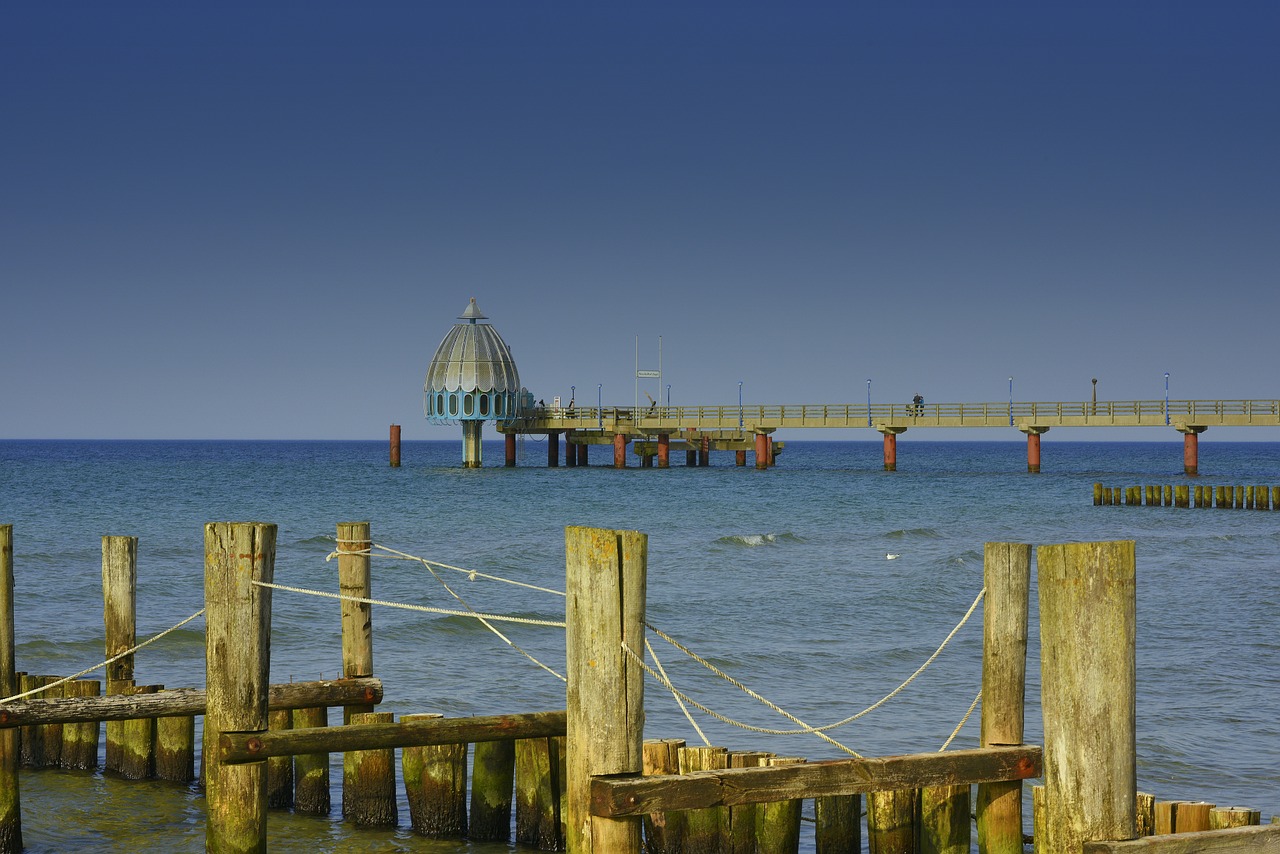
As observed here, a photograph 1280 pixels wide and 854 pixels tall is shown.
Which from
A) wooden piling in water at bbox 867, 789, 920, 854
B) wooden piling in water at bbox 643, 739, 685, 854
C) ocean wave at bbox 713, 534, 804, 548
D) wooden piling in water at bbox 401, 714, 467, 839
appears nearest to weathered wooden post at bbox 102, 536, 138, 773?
wooden piling in water at bbox 401, 714, 467, 839

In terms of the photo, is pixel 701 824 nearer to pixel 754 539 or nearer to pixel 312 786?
pixel 312 786

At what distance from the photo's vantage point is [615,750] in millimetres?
6027

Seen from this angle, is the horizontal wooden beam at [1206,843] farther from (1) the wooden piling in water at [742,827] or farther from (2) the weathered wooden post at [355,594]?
(2) the weathered wooden post at [355,594]

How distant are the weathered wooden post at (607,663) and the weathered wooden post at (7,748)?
4.15 meters

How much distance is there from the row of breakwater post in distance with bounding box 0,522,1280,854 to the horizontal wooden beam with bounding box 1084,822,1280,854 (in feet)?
0.04

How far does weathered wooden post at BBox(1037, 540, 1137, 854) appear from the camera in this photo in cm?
570

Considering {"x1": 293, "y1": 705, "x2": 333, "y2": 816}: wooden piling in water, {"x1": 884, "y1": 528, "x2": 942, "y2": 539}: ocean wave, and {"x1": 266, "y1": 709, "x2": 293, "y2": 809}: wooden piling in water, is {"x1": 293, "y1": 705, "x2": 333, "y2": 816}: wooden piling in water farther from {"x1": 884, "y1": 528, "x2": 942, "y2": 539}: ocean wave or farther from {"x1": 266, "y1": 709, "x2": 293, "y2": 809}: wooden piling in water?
{"x1": 884, "y1": 528, "x2": 942, "y2": 539}: ocean wave

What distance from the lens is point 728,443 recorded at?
72.0 metres

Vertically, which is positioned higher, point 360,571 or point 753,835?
point 360,571

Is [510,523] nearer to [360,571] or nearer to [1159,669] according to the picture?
[1159,669]

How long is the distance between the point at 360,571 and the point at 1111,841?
5299 mm

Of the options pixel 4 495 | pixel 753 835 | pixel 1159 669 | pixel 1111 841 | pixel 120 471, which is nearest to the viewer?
pixel 1111 841

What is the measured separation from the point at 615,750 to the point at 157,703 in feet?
12.2

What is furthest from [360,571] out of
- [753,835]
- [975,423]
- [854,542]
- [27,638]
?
[975,423]
